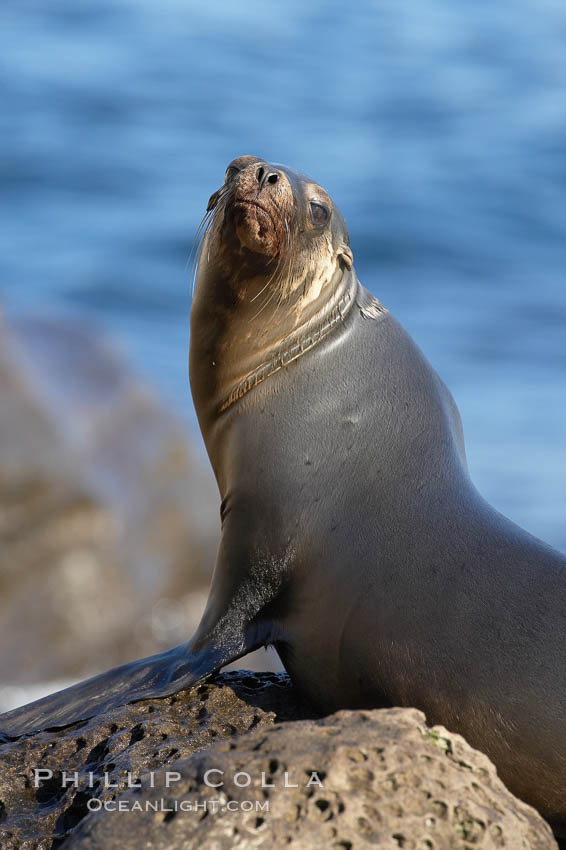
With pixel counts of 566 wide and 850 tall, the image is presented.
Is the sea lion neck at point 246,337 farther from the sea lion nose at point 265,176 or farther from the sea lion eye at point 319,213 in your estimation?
the sea lion nose at point 265,176

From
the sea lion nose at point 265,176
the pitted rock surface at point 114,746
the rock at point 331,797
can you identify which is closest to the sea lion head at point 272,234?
the sea lion nose at point 265,176

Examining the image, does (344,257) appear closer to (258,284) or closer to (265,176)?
(258,284)

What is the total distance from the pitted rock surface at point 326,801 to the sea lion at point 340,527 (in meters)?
1.13

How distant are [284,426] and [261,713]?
46.0 inches

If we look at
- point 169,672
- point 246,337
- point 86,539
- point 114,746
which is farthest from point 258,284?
point 86,539

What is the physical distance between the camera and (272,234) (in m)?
5.38

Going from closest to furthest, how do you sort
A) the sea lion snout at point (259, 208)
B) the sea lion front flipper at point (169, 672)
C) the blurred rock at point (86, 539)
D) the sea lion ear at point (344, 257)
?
1. the sea lion front flipper at point (169, 672)
2. the sea lion snout at point (259, 208)
3. the sea lion ear at point (344, 257)
4. the blurred rock at point (86, 539)

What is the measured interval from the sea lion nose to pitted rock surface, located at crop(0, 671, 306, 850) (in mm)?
2039

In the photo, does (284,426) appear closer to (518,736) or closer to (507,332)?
(518,736)

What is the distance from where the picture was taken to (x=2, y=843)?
407 cm

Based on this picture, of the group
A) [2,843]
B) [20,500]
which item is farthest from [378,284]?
[2,843]

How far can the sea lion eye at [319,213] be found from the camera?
5570mm

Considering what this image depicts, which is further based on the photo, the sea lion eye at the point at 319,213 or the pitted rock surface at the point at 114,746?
the sea lion eye at the point at 319,213

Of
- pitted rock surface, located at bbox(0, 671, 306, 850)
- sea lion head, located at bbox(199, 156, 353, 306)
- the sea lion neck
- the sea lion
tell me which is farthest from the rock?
sea lion head, located at bbox(199, 156, 353, 306)
